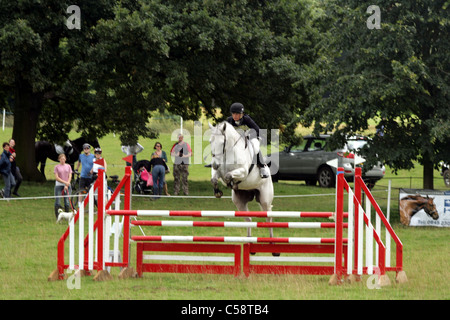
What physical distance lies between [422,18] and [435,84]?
1666 millimetres

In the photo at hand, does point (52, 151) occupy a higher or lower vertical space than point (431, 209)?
higher

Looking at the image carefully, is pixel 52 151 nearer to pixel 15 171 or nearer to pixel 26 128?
pixel 26 128

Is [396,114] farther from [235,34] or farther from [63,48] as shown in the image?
[63,48]

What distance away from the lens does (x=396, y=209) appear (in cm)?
2227

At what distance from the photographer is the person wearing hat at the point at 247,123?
11.6m

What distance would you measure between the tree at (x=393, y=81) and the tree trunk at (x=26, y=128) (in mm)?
11205

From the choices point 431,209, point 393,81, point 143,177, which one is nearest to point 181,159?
point 143,177

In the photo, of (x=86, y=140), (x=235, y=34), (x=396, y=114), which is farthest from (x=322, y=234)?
A: (x=86, y=140)

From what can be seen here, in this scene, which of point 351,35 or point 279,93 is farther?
point 279,93

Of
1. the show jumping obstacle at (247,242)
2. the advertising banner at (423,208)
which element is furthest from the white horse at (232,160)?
the advertising banner at (423,208)

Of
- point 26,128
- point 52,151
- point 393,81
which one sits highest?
point 393,81

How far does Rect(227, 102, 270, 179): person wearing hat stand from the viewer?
11.6m

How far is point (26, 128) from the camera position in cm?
2734

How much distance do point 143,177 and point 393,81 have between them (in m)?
9.19
